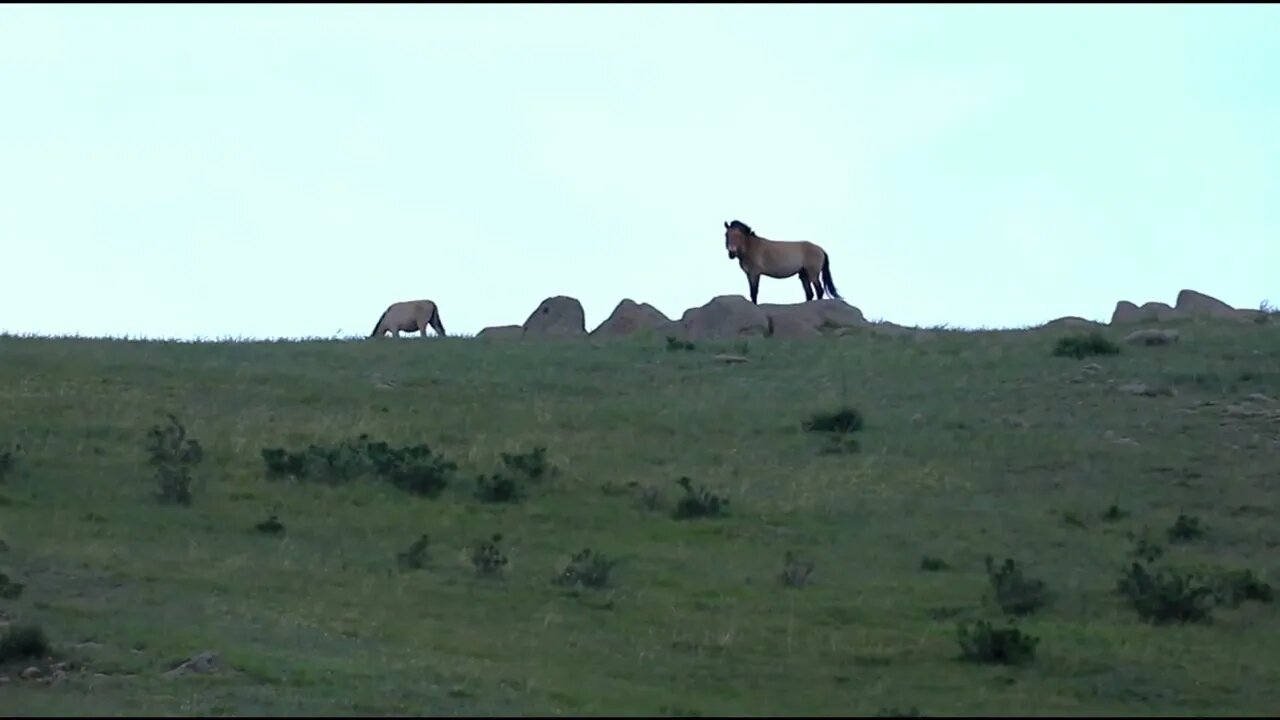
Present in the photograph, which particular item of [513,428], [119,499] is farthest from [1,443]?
[513,428]

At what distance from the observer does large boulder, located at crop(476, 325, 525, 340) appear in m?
30.3

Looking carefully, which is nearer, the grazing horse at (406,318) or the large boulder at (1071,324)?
the large boulder at (1071,324)

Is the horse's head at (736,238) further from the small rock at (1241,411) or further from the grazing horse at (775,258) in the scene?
the small rock at (1241,411)

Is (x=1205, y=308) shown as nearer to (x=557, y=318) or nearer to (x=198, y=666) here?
(x=557, y=318)

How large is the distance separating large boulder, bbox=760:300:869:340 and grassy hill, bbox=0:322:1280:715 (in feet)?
4.60

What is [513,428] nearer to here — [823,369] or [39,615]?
[823,369]

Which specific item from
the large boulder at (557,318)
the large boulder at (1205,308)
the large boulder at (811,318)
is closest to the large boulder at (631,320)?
the large boulder at (557,318)

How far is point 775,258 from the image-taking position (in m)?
33.8

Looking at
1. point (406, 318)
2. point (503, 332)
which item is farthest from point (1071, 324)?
point (406, 318)

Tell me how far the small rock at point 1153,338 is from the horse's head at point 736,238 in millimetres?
8601

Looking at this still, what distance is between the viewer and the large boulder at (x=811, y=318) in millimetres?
29281

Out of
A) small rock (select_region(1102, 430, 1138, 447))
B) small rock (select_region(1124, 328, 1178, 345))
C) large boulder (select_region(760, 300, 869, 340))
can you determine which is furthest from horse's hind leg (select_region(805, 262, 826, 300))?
small rock (select_region(1102, 430, 1138, 447))

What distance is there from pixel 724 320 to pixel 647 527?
12320 millimetres

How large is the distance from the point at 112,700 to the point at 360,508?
6.76m
